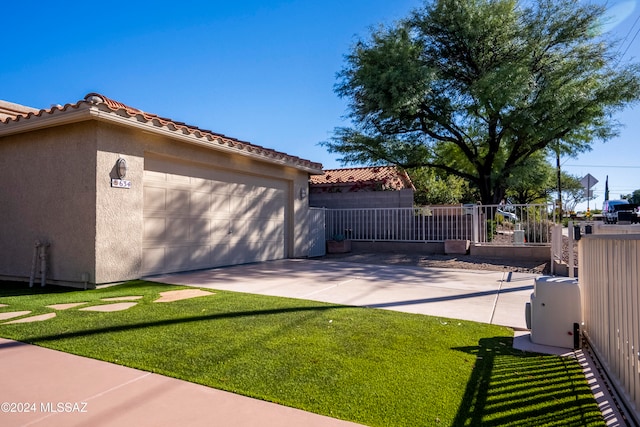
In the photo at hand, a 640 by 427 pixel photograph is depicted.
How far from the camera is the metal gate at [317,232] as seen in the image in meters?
13.4

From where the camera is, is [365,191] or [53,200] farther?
[365,191]

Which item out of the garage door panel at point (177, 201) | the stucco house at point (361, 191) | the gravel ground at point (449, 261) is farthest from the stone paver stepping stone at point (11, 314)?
the stucco house at point (361, 191)

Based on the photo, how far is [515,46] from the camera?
1423 centimetres

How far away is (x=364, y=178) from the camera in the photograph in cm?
1869

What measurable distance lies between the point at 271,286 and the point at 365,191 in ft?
31.6

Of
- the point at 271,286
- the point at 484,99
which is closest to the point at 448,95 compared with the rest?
the point at 484,99

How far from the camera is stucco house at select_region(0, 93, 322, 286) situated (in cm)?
690

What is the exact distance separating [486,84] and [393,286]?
9.17m

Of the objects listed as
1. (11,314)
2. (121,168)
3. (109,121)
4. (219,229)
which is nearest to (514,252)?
(219,229)

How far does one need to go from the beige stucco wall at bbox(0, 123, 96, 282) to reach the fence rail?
9.63 m

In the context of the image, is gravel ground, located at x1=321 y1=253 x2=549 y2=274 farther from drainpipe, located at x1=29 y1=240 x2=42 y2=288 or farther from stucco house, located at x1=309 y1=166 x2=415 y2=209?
drainpipe, located at x1=29 y1=240 x2=42 y2=288

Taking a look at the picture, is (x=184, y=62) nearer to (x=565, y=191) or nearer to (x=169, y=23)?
(x=169, y=23)

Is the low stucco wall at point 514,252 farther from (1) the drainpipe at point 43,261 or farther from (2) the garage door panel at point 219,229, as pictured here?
(1) the drainpipe at point 43,261

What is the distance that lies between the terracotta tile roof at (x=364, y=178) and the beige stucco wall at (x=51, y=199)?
11586mm
